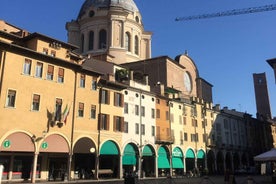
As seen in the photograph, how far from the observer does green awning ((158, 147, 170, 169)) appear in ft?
146

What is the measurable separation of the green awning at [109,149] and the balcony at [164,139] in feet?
27.1

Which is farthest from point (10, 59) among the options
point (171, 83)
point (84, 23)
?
point (84, 23)

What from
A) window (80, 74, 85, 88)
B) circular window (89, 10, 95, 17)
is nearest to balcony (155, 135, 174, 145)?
window (80, 74, 85, 88)

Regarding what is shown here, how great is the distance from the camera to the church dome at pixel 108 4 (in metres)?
67.5

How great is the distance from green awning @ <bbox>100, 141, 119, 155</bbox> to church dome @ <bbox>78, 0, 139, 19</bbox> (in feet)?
126

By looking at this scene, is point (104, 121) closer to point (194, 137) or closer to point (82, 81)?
point (82, 81)

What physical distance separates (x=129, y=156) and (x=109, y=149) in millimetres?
4200

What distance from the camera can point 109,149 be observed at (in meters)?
36.9

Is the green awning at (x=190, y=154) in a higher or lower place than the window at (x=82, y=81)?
lower

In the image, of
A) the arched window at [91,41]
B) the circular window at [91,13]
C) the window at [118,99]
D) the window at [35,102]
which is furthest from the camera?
the circular window at [91,13]

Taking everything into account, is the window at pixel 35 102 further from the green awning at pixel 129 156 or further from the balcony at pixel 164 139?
the balcony at pixel 164 139

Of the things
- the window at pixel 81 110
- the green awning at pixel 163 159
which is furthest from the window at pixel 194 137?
the window at pixel 81 110

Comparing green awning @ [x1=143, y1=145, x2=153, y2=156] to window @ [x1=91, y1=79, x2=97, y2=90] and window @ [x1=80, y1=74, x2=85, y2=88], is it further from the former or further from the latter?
window @ [x1=80, y1=74, x2=85, y2=88]

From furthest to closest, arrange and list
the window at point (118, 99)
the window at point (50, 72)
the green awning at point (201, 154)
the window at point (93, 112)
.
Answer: the green awning at point (201, 154)
the window at point (118, 99)
the window at point (93, 112)
the window at point (50, 72)
